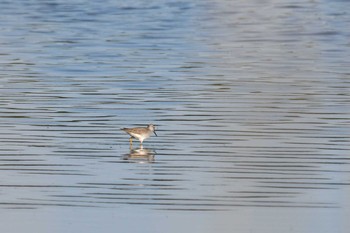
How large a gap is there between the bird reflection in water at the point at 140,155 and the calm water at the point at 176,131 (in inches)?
1.5

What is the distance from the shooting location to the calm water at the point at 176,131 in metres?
10.5

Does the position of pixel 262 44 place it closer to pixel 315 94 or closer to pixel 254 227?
pixel 315 94

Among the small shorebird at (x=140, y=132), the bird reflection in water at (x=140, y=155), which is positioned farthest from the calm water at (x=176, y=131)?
the small shorebird at (x=140, y=132)

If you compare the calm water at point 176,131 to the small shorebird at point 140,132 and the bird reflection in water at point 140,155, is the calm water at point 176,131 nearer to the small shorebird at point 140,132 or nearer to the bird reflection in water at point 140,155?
the bird reflection in water at point 140,155

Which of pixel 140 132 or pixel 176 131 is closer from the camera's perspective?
pixel 140 132

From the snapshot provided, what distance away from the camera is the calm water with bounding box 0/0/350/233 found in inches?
413

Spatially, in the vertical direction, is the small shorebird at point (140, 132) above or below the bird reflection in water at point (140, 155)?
above

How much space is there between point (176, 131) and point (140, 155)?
4.37 ft

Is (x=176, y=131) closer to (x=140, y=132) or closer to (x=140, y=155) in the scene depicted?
(x=140, y=132)

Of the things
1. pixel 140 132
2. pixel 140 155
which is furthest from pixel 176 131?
pixel 140 155

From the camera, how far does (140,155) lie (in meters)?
13.4

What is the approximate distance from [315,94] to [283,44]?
27.3ft

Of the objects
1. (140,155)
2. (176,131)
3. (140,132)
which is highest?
(176,131)

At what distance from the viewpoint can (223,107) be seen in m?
16.4
